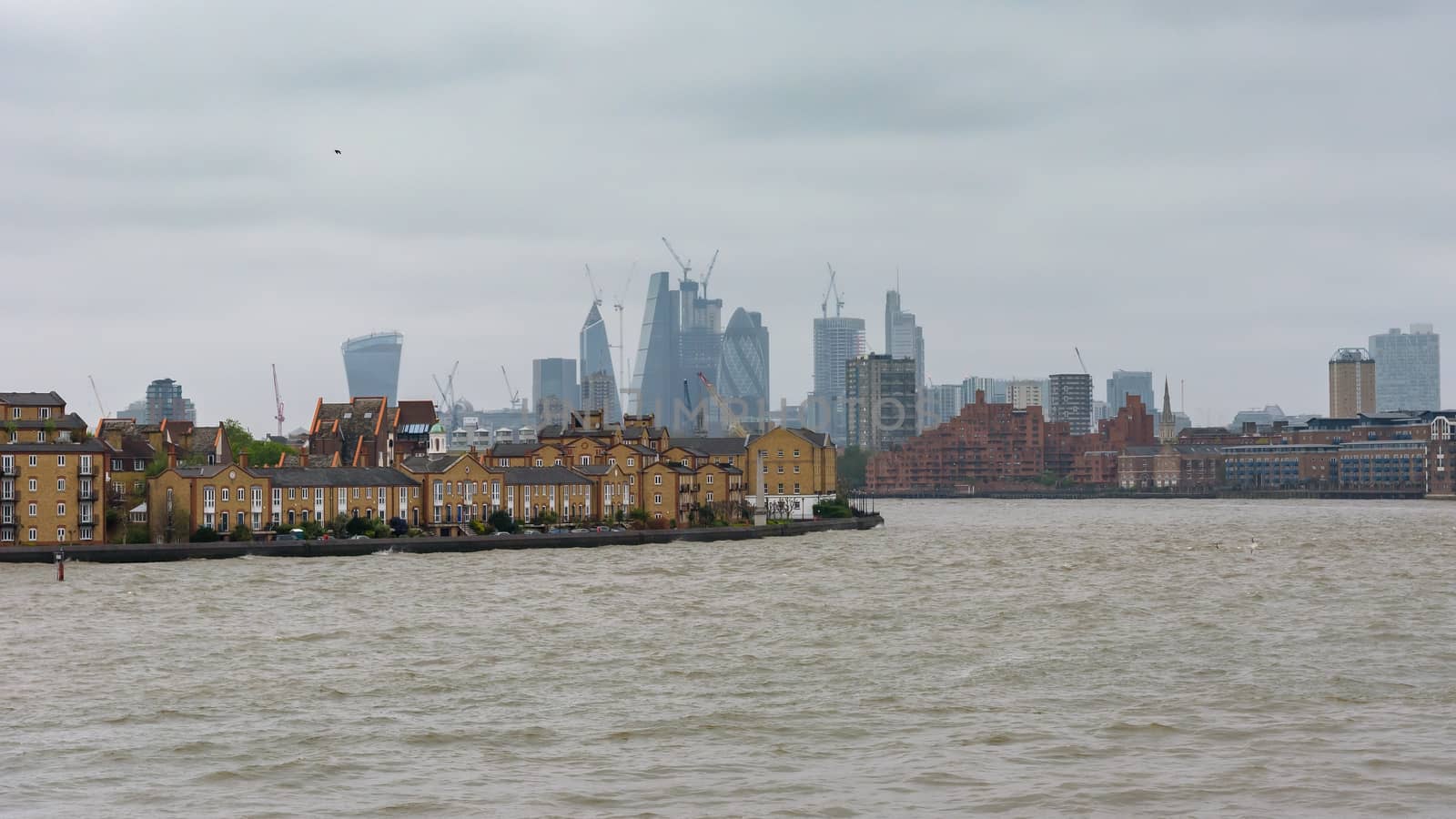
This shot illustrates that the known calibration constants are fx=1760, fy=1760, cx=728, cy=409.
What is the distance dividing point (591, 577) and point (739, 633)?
96.6 feet

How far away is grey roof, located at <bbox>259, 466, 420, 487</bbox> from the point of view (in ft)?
370

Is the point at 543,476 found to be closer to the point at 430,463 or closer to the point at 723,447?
the point at 430,463

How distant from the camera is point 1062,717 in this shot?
37.0m

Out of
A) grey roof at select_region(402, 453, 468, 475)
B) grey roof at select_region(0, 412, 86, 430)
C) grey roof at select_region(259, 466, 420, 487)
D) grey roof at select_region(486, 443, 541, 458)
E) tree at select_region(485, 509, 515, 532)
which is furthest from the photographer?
grey roof at select_region(486, 443, 541, 458)

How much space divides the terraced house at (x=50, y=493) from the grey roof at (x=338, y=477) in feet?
39.1

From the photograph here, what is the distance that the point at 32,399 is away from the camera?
Result: 374ft

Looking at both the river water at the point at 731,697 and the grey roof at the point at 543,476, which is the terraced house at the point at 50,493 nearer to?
the river water at the point at 731,697

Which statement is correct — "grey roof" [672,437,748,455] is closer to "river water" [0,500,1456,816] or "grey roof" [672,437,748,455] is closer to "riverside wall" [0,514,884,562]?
"riverside wall" [0,514,884,562]

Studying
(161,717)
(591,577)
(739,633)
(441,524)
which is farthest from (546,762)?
(441,524)

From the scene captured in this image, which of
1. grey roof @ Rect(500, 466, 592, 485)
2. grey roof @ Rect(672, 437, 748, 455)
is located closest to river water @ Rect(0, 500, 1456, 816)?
grey roof @ Rect(500, 466, 592, 485)

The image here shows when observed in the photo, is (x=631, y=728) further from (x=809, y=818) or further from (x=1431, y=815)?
(x=1431, y=815)

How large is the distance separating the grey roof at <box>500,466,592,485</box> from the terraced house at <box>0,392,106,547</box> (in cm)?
3177

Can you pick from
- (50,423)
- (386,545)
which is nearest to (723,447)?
(386,545)

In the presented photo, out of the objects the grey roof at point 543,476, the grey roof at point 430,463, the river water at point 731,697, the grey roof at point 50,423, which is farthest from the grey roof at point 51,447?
the grey roof at point 543,476
